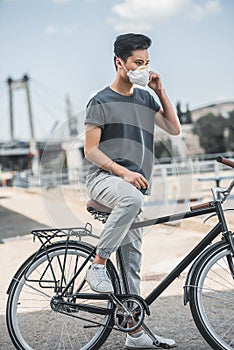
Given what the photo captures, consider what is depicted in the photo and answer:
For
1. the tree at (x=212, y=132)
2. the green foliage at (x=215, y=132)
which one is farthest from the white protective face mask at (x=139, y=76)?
the tree at (x=212, y=132)

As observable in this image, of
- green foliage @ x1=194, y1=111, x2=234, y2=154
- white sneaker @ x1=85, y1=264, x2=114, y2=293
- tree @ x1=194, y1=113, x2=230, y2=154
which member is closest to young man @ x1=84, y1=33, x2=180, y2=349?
white sneaker @ x1=85, y1=264, x2=114, y2=293

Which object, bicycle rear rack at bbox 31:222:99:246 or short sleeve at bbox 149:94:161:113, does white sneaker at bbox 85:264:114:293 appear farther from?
short sleeve at bbox 149:94:161:113

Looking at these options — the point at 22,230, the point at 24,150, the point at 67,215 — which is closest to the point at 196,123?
the point at 24,150

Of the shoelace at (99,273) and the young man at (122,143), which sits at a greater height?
the young man at (122,143)

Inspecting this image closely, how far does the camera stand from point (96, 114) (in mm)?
2398

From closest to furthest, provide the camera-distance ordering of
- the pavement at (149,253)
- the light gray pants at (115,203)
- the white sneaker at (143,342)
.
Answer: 1. the light gray pants at (115,203)
2. the white sneaker at (143,342)
3. the pavement at (149,253)

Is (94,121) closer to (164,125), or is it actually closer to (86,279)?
(164,125)

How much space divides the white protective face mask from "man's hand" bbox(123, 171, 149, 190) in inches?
15.1

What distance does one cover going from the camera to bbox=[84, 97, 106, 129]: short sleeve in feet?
7.85

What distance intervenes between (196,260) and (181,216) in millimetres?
201

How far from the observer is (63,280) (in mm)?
2529

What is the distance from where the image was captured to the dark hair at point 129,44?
2406mm

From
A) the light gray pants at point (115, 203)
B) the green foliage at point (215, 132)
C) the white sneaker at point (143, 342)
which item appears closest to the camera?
the light gray pants at point (115, 203)

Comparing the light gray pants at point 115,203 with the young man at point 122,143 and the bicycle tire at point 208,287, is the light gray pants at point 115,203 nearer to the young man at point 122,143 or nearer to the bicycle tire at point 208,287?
the young man at point 122,143
